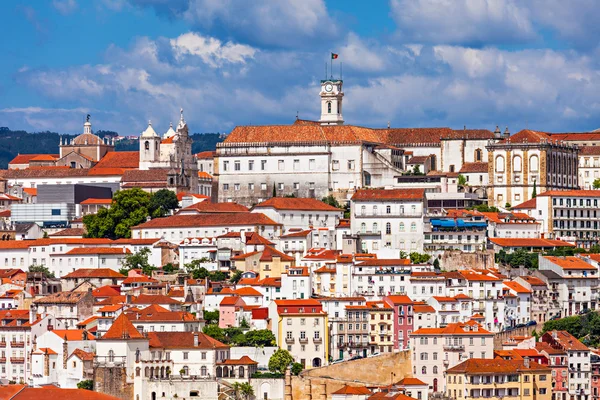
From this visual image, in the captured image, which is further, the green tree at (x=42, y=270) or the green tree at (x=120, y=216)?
the green tree at (x=120, y=216)

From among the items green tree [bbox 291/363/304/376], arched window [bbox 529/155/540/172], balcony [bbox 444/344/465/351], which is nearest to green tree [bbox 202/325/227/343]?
green tree [bbox 291/363/304/376]

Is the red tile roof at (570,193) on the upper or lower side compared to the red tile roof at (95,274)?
upper

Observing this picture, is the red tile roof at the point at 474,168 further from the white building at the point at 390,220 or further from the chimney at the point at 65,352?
the chimney at the point at 65,352

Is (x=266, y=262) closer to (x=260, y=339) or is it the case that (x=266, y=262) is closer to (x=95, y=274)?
(x=95, y=274)

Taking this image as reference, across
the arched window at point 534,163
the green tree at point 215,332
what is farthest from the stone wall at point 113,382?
the arched window at point 534,163

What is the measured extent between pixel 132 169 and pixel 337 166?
19772mm

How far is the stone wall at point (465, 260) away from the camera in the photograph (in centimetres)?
9862

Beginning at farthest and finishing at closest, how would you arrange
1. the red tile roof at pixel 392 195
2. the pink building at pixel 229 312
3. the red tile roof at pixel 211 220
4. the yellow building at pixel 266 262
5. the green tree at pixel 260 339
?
the red tile roof at pixel 211 220, the red tile roof at pixel 392 195, the yellow building at pixel 266 262, the pink building at pixel 229 312, the green tree at pixel 260 339

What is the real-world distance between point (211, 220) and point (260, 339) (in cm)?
2400

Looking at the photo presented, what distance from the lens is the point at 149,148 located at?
129500mm

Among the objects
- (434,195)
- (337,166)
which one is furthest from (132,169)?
(434,195)

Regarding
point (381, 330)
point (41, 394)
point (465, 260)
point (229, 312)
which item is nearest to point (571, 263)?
point (465, 260)

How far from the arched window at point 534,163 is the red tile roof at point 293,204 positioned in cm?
1649

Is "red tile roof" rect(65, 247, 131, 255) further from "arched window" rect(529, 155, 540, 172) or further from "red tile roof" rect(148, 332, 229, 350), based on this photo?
"arched window" rect(529, 155, 540, 172)
